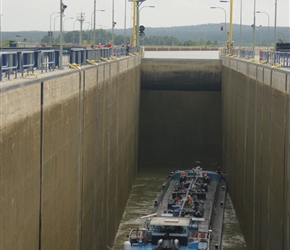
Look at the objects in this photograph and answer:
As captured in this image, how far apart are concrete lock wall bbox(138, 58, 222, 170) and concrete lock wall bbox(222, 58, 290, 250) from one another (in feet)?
25.6

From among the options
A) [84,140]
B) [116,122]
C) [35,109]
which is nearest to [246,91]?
[116,122]

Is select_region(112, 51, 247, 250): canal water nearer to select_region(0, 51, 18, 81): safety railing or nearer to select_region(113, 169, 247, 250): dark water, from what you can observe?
select_region(113, 169, 247, 250): dark water

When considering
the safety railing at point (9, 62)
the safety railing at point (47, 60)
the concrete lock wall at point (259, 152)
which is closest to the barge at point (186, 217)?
the concrete lock wall at point (259, 152)

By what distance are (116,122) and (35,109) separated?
21508 millimetres

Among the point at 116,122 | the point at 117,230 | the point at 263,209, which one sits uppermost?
the point at 116,122

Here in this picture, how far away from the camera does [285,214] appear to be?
27.3 metres

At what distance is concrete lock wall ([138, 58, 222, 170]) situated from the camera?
6222 centimetres

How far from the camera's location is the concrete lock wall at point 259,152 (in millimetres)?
28531

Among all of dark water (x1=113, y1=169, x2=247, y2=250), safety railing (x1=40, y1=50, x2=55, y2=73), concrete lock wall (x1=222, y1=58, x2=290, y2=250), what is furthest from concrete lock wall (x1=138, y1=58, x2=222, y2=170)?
safety railing (x1=40, y1=50, x2=55, y2=73)

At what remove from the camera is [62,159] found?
24.4 metres

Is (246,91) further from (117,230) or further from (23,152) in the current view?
(23,152)

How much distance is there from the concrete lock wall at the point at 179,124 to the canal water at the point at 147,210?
1.46 meters

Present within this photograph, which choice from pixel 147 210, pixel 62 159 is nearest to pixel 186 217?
pixel 62 159

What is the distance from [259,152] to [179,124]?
87.4 feet
